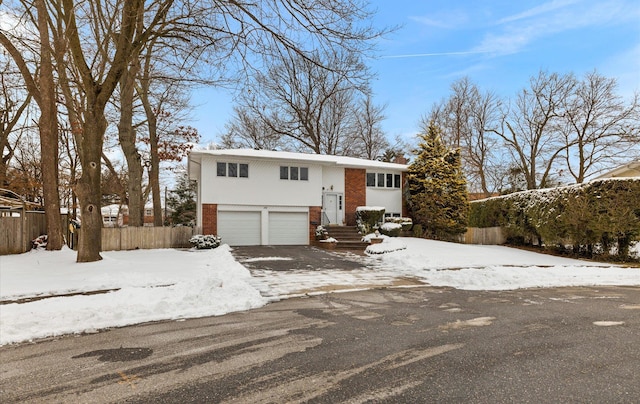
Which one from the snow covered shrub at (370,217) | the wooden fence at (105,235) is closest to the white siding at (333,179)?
the snow covered shrub at (370,217)

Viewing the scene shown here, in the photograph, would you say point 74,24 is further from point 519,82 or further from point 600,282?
point 519,82

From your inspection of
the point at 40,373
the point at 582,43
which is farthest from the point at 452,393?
the point at 582,43

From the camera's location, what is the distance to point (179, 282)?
26.6 feet

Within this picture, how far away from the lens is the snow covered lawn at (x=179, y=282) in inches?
211

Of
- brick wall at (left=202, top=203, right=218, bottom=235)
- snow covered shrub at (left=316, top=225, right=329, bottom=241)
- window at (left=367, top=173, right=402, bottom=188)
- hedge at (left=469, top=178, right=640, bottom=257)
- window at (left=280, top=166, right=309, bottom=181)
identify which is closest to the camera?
hedge at (left=469, top=178, right=640, bottom=257)

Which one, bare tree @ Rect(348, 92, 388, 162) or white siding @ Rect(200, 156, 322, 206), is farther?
bare tree @ Rect(348, 92, 388, 162)

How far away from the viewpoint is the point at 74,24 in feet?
31.1

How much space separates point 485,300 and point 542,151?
91.8 ft

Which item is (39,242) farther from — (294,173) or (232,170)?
(294,173)

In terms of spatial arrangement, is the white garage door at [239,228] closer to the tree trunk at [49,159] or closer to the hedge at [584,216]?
the tree trunk at [49,159]

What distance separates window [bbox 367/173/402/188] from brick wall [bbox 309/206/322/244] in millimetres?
4294

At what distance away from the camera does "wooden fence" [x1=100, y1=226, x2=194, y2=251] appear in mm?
15578

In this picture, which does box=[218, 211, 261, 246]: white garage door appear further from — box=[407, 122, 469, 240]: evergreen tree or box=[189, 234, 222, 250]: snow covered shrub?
box=[407, 122, 469, 240]: evergreen tree

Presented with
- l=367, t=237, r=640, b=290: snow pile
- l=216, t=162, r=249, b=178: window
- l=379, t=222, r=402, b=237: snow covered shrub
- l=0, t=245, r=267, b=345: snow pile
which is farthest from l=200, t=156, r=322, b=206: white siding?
l=0, t=245, r=267, b=345: snow pile
